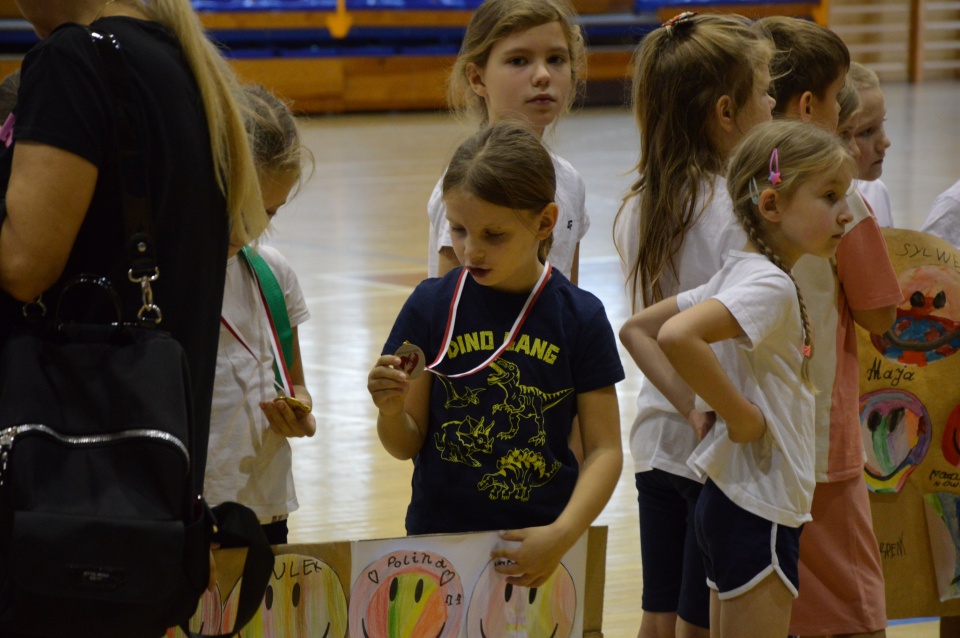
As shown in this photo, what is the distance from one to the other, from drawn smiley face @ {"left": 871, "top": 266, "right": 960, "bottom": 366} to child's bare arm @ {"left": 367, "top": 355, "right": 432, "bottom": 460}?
3.35 ft

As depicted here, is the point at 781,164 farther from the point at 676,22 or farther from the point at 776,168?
the point at 676,22

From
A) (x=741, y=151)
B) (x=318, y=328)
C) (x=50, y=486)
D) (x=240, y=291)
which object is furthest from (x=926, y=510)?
(x=318, y=328)

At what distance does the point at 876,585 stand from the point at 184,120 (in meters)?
1.53

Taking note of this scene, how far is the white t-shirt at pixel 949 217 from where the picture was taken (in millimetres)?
3104

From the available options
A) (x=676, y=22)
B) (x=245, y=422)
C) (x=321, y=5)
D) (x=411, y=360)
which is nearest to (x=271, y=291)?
(x=245, y=422)

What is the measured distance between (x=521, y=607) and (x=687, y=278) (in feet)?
2.27

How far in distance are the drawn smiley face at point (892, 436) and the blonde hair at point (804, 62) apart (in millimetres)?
653

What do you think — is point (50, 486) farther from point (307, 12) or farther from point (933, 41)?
point (933, 41)

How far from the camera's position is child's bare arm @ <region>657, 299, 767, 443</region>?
192cm

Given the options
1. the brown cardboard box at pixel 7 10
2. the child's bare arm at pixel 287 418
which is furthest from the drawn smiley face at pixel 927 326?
the brown cardboard box at pixel 7 10

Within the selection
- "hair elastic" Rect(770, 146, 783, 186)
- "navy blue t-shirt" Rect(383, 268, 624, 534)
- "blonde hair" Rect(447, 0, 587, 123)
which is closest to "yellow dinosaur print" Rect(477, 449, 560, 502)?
"navy blue t-shirt" Rect(383, 268, 624, 534)

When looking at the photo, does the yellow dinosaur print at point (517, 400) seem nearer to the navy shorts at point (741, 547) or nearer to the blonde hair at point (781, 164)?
the navy shorts at point (741, 547)

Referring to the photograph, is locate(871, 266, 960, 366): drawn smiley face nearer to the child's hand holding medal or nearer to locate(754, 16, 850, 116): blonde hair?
locate(754, 16, 850, 116): blonde hair

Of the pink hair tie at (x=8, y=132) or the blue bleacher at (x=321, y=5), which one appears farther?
the blue bleacher at (x=321, y=5)
